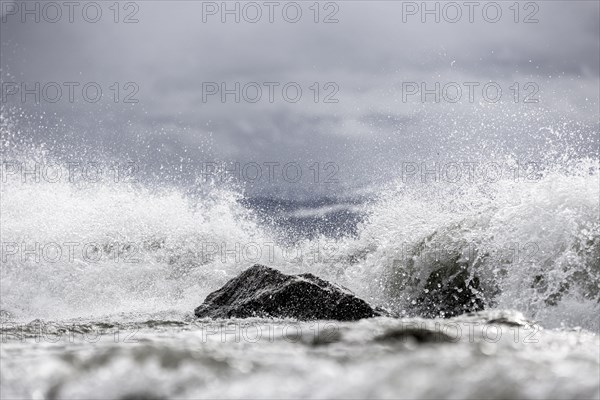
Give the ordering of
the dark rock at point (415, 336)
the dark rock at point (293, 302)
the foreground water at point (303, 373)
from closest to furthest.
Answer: the foreground water at point (303, 373)
the dark rock at point (415, 336)
the dark rock at point (293, 302)

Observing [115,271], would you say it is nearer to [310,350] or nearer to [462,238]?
[462,238]

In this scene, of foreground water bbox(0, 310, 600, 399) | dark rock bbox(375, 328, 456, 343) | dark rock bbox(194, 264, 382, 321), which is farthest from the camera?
dark rock bbox(194, 264, 382, 321)

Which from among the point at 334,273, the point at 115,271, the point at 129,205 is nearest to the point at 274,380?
the point at 334,273

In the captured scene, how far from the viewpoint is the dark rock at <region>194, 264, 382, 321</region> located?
528cm

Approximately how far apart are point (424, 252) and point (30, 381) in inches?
293

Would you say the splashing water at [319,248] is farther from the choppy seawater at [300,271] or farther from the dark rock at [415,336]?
the dark rock at [415,336]

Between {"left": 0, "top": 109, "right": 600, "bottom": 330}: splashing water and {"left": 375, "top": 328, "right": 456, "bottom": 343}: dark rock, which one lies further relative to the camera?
{"left": 0, "top": 109, "right": 600, "bottom": 330}: splashing water

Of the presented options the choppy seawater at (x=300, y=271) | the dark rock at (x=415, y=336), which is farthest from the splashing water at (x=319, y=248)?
the dark rock at (x=415, y=336)

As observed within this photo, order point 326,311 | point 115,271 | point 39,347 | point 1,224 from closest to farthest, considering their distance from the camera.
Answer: point 39,347 → point 326,311 → point 115,271 → point 1,224

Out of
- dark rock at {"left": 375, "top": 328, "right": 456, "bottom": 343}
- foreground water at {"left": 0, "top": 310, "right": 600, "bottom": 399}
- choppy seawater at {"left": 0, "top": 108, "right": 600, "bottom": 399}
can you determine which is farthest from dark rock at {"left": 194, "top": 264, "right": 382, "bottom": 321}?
foreground water at {"left": 0, "top": 310, "right": 600, "bottom": 399}

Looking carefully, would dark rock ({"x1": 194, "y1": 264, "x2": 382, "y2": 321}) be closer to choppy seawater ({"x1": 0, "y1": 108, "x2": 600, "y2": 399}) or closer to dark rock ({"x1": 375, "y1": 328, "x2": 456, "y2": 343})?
choppy seawater ({"x1": 0, "y1": 108, "x2": 600, "y2": 399})

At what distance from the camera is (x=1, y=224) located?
1224 cm

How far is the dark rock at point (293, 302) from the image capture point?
17.3 ft

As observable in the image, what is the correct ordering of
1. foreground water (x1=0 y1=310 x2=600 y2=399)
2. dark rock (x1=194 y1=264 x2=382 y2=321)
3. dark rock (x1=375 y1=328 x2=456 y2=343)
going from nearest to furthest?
foreground water (x1=0 y1=310 x2=600 y2=399) < dark rock (x1=375 y1=328 x2=456 y2=343) < dark rock (x1=194 y1=264 x2=382 y2=321)
